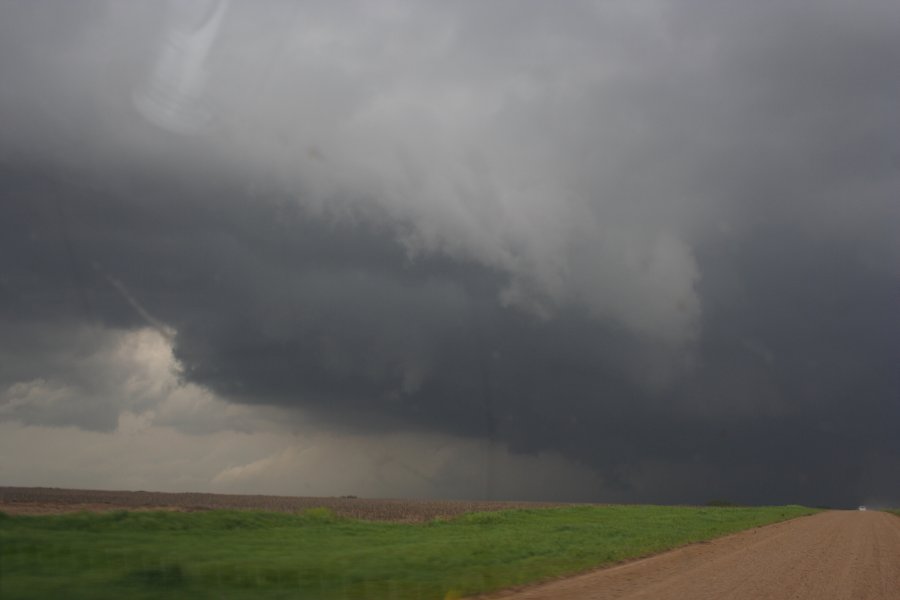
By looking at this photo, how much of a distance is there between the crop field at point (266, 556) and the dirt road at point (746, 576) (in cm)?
148

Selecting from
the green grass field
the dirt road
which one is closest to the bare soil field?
the green grass field

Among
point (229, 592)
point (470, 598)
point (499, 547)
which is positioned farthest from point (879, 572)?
point (229, 592)

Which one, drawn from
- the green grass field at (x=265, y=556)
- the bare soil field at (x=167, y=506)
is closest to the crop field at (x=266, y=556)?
the green grass field at (x=265, y=556)

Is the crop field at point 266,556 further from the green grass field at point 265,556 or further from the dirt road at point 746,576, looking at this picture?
the dirt road at point 746,576

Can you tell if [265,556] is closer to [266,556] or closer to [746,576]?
[266,556]

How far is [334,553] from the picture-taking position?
25.7m

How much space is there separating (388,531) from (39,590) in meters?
23.7

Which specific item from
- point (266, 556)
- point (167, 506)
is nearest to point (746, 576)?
point (266, 556)

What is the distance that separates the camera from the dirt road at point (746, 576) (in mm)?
21109

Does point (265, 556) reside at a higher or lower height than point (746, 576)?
higher

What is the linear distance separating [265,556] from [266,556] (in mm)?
39

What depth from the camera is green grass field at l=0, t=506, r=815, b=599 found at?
A: 698 inches

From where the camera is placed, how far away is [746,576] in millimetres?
25875

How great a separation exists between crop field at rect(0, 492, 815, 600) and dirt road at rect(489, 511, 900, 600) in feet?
4.85
